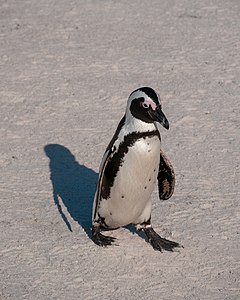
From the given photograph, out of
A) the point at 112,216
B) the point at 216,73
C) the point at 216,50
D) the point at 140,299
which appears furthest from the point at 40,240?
the point at 216,50

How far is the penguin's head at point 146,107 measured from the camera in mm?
4895

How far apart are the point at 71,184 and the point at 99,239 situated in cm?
90

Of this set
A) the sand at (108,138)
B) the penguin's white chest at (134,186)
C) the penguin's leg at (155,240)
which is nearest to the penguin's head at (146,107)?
the penguin's white chest at (134,186)

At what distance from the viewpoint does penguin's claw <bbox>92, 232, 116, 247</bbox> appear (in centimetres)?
527

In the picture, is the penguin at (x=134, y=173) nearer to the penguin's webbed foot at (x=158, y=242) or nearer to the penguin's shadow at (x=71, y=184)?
the penguin's webbed foot at (x=158, y=242)

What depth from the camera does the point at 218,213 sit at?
568cm

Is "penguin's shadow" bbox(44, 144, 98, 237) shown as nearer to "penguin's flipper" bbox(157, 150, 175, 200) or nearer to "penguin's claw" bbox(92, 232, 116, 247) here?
"penguin's claw" bbox(92, 232, 116, 247)

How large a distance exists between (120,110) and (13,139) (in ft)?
3.11

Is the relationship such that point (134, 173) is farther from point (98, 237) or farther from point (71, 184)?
point (71, 184)

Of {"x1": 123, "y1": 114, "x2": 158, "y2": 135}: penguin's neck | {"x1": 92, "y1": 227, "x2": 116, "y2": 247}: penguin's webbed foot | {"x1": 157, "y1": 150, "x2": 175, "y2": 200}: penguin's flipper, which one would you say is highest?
{"x1": 123, "y1": 114, "x2": 158, "y2": 135}: penguin's neck

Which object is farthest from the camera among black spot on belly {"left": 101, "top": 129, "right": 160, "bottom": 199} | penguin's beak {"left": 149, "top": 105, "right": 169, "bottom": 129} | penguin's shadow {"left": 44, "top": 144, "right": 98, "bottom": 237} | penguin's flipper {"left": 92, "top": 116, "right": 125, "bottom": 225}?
penguin's shadow {"left": 44, "top": 144, "right": 98, "bottom": 237}

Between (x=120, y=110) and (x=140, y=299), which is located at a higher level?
(x=140, y=299)

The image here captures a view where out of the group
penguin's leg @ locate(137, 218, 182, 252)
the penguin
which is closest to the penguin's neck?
the penguin

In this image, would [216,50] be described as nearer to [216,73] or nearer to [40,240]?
[216,73]
